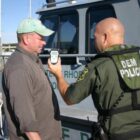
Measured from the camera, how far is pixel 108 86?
9.76ft

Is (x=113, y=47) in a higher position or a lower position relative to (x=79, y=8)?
lower

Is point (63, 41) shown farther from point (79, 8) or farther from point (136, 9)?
point (136, 9)

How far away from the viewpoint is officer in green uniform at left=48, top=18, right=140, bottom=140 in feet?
9.79

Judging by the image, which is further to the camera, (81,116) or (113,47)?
(81,116)

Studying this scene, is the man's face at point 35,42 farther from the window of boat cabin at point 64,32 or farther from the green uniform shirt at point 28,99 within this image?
the window of boat cabin at point 64,32

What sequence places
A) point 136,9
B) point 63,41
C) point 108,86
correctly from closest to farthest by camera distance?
point 108,86 < point 136,9 < point 63,41

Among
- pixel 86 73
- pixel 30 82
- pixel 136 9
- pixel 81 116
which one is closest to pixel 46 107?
pixel 30 82

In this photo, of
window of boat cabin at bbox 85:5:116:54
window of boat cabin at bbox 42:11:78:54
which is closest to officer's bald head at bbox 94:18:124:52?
window of boat cabin at bbox 85:5:116:54

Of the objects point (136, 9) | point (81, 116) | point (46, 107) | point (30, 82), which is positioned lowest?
point (81, 116)

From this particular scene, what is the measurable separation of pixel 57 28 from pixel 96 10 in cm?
81

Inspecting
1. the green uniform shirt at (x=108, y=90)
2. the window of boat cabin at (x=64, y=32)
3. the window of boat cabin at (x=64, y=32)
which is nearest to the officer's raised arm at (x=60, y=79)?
the green uniform shirt at (x=108, y=90)

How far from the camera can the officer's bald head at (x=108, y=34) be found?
3.07 m

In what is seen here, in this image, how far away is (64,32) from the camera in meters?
6.10

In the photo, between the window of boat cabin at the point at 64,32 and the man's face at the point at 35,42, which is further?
the window of boat cabin at the point at 64,32
